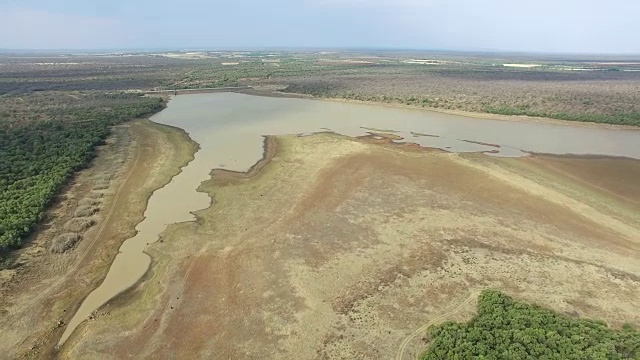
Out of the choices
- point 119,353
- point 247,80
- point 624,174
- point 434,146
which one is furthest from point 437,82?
point 119,353

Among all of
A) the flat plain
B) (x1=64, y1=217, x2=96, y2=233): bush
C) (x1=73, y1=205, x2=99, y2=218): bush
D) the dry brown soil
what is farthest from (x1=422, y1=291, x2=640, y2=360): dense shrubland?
(x1=73, y1=205, x2=99, y2=218): bush

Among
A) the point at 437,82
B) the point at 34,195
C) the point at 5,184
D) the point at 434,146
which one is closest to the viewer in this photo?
the point at 34,195

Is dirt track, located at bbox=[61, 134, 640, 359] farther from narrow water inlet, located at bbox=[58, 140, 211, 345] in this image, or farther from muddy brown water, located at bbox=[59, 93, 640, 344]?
muddy brown water, located at bbox=[59, 93, 640, 344]

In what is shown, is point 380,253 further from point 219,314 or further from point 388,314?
point 219,314

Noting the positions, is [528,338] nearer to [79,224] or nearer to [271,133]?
[79,224]

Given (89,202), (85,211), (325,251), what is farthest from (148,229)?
(325,251)
